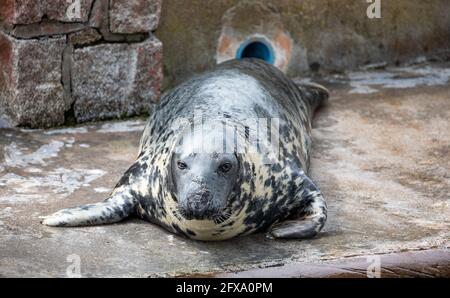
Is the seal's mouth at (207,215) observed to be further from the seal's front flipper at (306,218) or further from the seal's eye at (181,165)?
the seal's front flipper at (306,218)

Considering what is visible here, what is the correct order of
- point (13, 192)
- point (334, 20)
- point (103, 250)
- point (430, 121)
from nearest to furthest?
point (103, 250) → point (13, 192) → point (430, 121) → point (334, 20)

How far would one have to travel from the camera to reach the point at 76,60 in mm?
6207

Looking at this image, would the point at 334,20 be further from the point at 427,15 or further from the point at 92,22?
the point at 92,22

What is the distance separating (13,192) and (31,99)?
1.04 meters

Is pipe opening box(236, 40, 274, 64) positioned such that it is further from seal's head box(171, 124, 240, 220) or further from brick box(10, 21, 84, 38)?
seal's head box(171, 124, 240, 220)

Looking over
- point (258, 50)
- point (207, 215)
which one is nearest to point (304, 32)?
point (258, 50)

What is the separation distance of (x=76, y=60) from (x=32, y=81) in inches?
11.2

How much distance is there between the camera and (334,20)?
755 centimetres

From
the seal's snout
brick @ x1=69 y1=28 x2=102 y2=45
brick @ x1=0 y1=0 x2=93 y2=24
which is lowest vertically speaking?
the seal's snout

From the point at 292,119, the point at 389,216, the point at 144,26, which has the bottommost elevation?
the point at 389,216

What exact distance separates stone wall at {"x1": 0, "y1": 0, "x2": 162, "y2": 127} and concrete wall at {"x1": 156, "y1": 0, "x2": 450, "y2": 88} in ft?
1.39

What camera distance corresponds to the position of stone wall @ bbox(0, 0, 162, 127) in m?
5.99

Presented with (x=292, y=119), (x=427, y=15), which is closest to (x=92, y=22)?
(x=292, y=119)

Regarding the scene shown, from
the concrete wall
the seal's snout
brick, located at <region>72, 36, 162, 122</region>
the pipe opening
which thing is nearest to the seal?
the seal's snout
